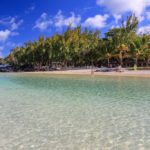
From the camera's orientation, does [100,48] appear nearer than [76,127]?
No

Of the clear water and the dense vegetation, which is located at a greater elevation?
the dense vegetation

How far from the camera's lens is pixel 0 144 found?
690 cm

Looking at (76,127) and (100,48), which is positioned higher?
(100,48)

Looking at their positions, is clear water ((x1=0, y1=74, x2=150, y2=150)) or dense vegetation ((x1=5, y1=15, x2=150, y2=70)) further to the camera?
dense vegetation ((x1=5, y1=15, x2=150, y2=70))

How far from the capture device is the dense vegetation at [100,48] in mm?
62466

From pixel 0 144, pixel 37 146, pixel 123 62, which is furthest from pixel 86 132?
pixel 123 62

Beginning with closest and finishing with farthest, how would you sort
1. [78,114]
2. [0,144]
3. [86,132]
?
[0,144]
[86,132]
[78,114]

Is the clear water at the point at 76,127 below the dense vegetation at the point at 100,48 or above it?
below

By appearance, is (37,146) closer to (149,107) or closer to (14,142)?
(14,142)

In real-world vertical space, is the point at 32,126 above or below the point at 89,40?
below

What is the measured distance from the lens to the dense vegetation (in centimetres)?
6247

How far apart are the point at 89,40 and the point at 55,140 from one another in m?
66.4

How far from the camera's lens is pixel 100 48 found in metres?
66.4

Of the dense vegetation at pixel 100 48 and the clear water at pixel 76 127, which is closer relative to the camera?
the clear water at pixel 76 127
